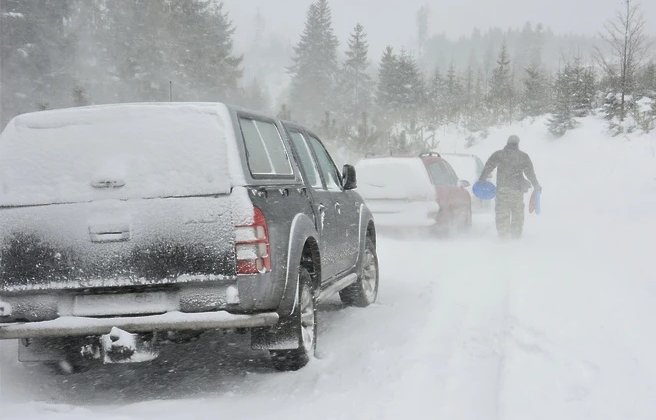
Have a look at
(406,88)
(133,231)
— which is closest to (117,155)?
(133,231)

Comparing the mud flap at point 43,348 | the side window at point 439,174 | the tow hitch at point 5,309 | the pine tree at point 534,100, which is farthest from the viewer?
the pine tree at point 534,100

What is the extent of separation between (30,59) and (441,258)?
31.2m

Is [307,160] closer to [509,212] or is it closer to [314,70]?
[509,212]

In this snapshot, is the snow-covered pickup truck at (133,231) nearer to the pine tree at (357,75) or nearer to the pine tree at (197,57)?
the pine tree at (197,57)

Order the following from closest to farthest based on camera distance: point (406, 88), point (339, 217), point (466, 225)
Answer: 1. point (339, 217)
2. point (466, 225)
3. point (406, 88)

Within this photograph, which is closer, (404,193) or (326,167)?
(326,167)

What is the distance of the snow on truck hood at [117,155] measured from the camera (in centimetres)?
414

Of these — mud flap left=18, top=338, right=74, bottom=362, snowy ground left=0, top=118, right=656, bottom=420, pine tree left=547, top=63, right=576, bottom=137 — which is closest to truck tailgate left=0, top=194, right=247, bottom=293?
mud flap left=18, top=338, right=74, bottom=362

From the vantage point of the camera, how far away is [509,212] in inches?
512

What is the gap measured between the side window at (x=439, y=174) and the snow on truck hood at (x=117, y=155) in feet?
27.2

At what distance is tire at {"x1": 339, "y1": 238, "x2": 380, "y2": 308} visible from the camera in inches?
284

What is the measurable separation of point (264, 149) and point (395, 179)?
7.06 meters

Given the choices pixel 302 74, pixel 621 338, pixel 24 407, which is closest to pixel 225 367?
pixel 24 407

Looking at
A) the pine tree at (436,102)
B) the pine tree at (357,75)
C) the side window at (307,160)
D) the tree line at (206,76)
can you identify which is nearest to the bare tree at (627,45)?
the tree line at (206,76)
